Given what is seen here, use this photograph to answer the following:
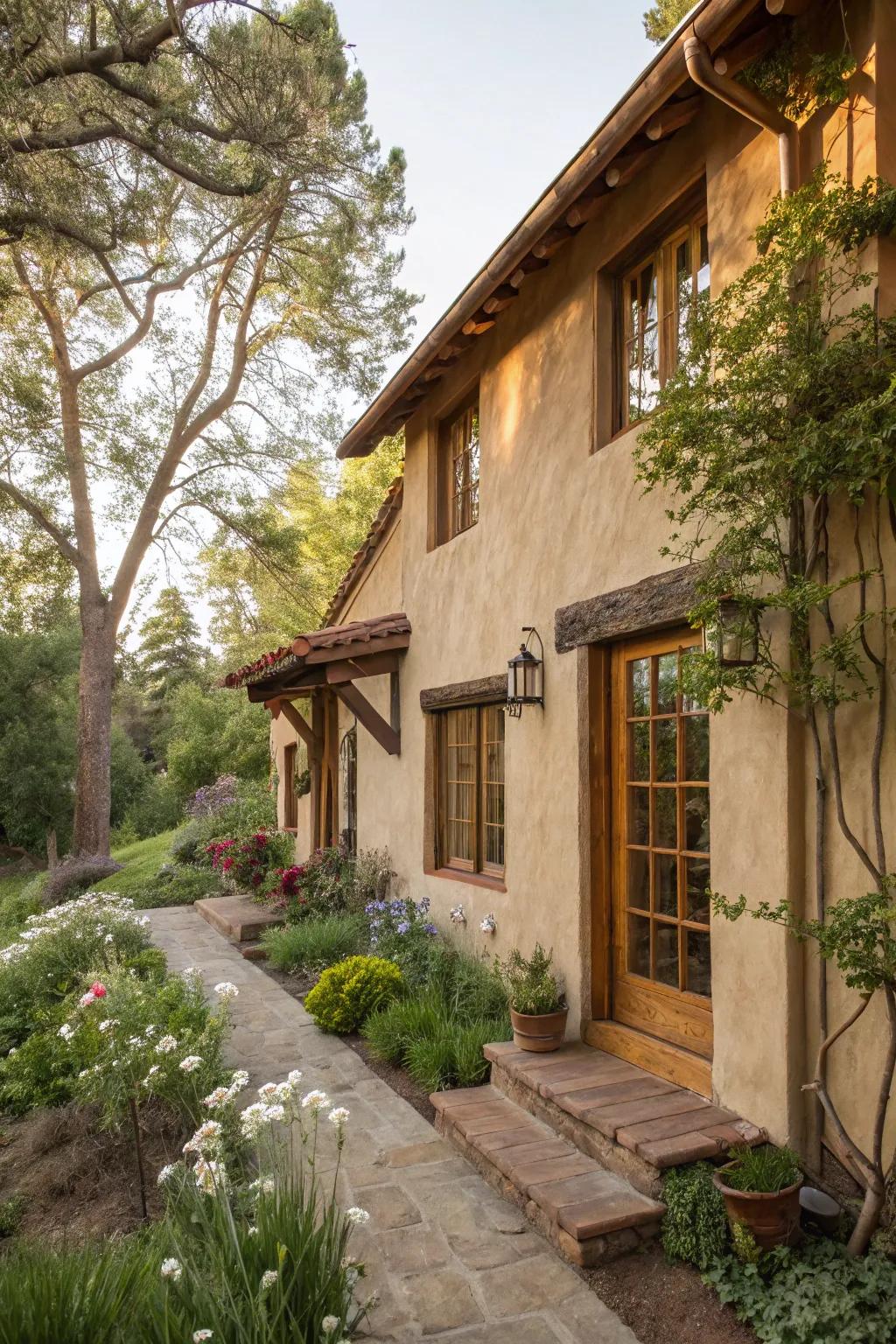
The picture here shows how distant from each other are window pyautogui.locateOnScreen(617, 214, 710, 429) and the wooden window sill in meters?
3.28

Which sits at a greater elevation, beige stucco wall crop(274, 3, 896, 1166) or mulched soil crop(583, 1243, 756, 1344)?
beige stucco wall crop(274, 3, 896, 1166)

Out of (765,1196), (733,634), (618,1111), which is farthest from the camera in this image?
(618,1111)

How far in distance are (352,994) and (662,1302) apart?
Answer: 3.33 m

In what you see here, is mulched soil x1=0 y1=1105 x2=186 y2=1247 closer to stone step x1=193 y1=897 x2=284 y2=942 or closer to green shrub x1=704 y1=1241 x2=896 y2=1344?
green shrub x1=704 y1=1241 x2=896 y2=1344

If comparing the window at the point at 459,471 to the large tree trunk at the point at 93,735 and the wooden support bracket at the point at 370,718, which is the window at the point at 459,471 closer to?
the wooden support bracket at the point at 370,718

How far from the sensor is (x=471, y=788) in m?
6.89

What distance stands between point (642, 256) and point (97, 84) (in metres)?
6.07

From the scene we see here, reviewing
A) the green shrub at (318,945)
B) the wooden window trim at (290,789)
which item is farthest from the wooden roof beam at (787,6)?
the wooden window trim at (290,789)

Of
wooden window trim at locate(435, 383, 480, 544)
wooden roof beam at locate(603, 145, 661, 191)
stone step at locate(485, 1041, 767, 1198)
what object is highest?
wooden roof beam at locate(603, 145, 661, 191)

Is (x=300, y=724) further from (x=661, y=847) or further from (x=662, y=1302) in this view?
(x=662, y=1302)

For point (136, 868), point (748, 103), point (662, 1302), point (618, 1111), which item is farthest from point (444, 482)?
point (136, 868)

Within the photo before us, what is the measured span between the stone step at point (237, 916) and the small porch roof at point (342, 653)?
107 inches

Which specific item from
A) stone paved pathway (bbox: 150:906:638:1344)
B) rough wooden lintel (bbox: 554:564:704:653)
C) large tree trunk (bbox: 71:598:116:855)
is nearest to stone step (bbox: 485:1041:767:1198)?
stone paved pathway (bbox: 150:906:638:1344)

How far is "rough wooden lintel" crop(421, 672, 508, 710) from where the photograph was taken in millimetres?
6133
